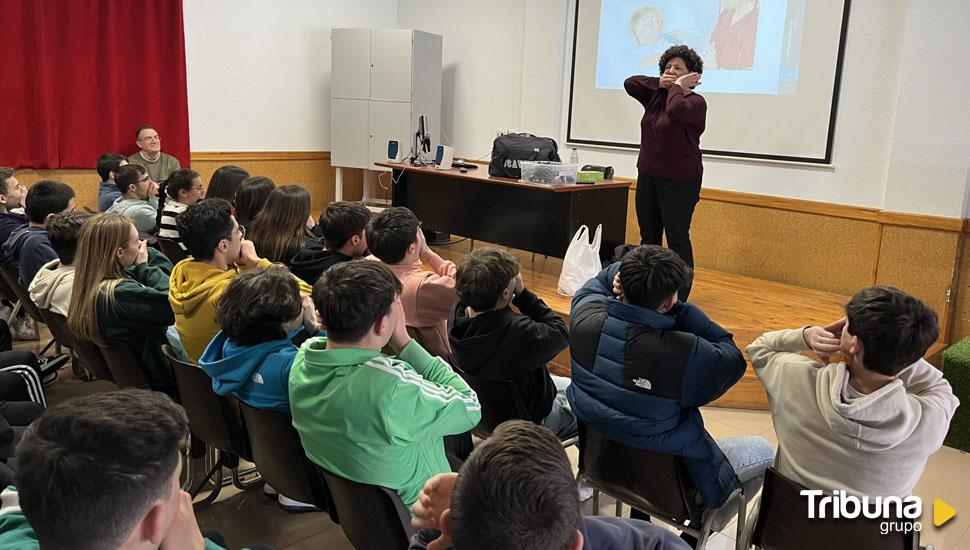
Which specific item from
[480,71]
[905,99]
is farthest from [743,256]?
[480,71]

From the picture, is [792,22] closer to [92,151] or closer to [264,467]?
[264,467]

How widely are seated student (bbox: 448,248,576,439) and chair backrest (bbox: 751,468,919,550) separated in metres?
0.74

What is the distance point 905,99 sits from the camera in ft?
14.5

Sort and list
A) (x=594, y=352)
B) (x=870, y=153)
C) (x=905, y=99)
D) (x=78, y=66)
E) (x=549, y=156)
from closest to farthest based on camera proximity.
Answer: (x=594, y=352) < (x=905, y=99) < (x=870, y=153) < (x=549, y=156) < (x=78, y=66)

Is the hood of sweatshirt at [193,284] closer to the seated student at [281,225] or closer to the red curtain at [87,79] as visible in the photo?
the seated student at [281,225]

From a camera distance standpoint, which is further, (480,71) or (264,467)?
(480,71)

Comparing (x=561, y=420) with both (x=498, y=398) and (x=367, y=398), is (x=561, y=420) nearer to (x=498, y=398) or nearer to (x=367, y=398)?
(x=498, y=398)

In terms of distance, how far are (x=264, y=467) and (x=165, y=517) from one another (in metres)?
1.06

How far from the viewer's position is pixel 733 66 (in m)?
5.42

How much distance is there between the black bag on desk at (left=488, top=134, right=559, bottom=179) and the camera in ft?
16.8

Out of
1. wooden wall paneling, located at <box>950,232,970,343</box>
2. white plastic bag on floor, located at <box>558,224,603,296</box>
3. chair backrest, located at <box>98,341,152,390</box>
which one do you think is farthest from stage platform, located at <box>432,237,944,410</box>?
chair backrest, located at <box>98,341,152,390</box>

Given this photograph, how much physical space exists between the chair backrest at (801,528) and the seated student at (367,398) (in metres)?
0.69

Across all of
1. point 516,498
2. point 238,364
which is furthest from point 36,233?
point 516,498

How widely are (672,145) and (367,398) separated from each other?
10.2 ft
